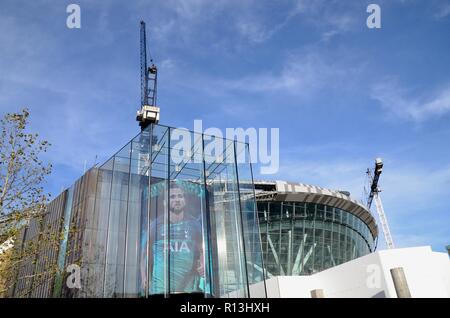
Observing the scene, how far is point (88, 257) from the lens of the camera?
2272 cm

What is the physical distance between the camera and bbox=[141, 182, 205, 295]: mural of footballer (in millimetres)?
18531

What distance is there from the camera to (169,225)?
18641mm

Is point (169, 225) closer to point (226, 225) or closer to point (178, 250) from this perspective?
point (178, 250)

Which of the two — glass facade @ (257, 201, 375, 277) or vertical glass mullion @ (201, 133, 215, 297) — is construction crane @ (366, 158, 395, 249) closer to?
glass facade @ (257, 201, 375, 277)

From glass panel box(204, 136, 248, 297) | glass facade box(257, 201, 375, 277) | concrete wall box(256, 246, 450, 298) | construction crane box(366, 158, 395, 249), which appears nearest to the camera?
concrete wall box(256, 246, 450, 298)

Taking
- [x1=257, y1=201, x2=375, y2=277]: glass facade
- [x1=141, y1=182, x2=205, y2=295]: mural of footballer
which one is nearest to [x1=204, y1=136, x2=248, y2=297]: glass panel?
[x1=141, y1=182, x2=205, y2=295]: mural of footballer

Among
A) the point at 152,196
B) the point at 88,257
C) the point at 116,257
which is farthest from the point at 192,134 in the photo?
the point at 88,257

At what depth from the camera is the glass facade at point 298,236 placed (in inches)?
1802

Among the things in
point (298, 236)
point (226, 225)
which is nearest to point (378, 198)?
point (298, 236)

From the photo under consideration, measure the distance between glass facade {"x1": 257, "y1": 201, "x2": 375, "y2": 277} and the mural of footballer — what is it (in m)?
24.5

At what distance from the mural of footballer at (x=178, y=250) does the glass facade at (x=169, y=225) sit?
0.05m

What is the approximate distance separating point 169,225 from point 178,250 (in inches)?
86.6
